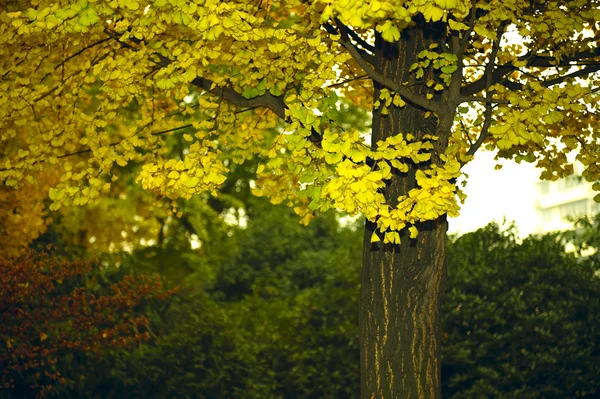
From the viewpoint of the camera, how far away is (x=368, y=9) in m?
4.94

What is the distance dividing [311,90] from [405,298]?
2128 mm

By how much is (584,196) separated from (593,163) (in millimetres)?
112143

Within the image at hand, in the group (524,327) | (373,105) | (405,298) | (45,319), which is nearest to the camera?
(405,298)

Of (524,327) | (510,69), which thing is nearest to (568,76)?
(510,69)

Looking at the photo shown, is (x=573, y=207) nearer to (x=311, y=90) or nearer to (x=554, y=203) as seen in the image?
(x=554, y=203)

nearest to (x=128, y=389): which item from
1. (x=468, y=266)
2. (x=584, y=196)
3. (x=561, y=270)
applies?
(x=468, y=266)

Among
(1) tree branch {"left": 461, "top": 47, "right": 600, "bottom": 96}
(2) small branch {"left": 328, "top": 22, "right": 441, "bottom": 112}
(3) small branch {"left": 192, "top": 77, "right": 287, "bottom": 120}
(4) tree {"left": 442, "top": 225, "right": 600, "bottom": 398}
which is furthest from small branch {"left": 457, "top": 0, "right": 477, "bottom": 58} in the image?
(4) tree {"left": 442, "top": 225, "right": 600, "bottom": 398}

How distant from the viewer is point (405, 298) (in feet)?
23.5

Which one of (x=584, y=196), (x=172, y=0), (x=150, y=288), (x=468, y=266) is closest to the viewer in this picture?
(x=172, y=0)

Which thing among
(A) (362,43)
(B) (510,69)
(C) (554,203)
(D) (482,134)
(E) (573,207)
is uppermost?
(C) (554,203)

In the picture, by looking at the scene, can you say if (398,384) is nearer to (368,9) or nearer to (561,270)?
(368,9)

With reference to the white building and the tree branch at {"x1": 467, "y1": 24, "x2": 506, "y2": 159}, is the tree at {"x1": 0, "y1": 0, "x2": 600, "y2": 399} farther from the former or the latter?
the white building

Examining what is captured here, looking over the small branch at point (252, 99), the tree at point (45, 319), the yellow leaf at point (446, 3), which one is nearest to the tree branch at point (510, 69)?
the small branch at point (252, 99)

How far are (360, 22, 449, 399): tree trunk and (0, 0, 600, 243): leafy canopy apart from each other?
13 centimetres
